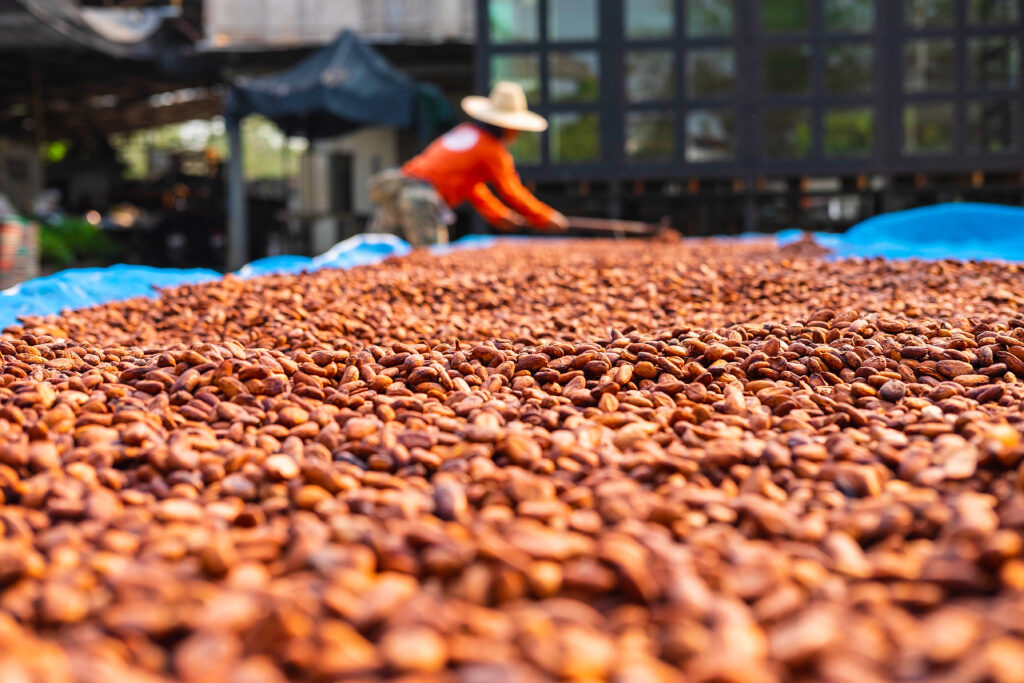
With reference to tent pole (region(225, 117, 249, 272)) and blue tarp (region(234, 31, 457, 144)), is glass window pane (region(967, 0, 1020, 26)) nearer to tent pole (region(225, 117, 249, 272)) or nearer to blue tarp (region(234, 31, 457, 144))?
blue tarp (region(234, 31, 457, 144))

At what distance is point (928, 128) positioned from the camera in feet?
24.0

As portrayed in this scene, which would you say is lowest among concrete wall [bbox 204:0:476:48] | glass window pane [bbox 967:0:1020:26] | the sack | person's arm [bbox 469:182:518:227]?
person's arm [bbox 469:182:518:227]

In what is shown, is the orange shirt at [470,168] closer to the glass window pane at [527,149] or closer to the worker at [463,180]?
the worker at [463,180]

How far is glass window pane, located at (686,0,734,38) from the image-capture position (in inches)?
294

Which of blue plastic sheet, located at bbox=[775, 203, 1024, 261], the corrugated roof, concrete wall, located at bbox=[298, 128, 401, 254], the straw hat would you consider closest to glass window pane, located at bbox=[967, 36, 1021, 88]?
blue plastic sheet, located at bbox=[775, 203, 1024, 261]

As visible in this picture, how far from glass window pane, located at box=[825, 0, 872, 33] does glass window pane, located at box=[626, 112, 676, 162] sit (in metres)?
1.50

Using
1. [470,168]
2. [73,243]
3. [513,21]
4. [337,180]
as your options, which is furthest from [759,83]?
[73,243]

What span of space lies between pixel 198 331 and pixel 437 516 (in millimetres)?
1762

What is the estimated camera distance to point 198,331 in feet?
8.64

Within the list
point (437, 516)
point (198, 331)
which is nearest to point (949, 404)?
point (437, 516)

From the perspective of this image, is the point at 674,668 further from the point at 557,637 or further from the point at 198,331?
the point at 198,331

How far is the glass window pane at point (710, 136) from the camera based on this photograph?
24.7ft

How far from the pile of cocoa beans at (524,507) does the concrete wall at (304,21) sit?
734cm

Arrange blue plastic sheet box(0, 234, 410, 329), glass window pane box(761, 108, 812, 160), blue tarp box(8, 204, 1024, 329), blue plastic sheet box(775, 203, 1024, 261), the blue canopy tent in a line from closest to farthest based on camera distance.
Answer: blue plastic sheet box(0, 234, 410, 329) → blue tarp box(8, 204, 1024, 329) → blue plastic sheet box(775, 203, 1024, 261) → the blue canopy tent → glass window pane box(761, 108, 812, 160)
